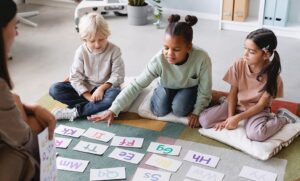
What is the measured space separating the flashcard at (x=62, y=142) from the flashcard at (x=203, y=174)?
1.99 ft

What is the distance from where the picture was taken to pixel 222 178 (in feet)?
5.87

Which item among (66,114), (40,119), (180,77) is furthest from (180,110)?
(40,119)

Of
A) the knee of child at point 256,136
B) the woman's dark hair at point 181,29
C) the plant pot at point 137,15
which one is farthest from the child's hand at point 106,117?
the plant pot at point 137,15

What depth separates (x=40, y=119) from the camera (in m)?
1.39

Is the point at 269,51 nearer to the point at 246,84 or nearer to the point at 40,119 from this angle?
the point at 246,84

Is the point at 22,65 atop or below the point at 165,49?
below

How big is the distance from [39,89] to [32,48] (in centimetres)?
73

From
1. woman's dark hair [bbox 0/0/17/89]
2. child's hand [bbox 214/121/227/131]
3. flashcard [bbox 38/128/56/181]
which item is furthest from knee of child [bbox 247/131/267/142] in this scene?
woman's dark hair [bbox 0/0/17/89]

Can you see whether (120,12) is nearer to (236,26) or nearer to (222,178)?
(236,26)

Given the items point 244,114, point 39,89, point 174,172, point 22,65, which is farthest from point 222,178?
point 22,65

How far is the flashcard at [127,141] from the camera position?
6.61 ft

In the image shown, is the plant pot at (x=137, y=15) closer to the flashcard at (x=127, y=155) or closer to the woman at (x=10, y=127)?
the flashcard at (x=127, y=155)

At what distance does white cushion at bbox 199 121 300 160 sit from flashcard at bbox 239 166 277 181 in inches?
3.1

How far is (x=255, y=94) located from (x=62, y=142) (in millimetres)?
953
